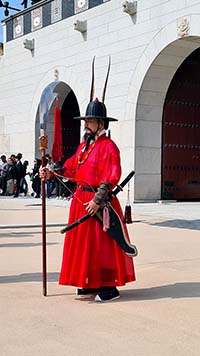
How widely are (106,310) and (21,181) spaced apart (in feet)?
50.2

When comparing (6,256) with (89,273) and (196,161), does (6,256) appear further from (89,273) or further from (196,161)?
(196,161)

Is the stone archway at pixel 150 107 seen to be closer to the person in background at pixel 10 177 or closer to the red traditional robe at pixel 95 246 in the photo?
the person in background at pixel 10 177

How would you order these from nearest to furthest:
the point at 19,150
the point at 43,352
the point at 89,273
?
the point at 43,352, the point at 89,273, the point at 19,150

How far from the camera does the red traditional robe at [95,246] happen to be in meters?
4.88

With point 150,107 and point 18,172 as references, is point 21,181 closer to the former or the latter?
point 18,172

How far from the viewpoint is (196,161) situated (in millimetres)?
16812

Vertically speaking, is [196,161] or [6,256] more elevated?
[196,161]

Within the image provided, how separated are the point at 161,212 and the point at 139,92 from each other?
422 cm

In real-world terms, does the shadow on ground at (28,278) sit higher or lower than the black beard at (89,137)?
lower

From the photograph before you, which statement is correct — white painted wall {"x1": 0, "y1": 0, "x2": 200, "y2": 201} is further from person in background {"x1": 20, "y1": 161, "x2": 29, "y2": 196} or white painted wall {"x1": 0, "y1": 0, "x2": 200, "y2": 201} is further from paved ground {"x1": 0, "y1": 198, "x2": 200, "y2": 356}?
paved ground {"x1": 0, "y1": 198, "x2": 200, "y2": 356}

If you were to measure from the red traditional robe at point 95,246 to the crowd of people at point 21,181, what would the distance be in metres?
12.5

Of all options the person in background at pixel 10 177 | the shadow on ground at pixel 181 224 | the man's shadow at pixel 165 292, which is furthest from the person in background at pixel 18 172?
the man's shadow at pixel 165 292

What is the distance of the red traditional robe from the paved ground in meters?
0.21

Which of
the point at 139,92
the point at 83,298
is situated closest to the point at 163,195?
the point at 139,92
